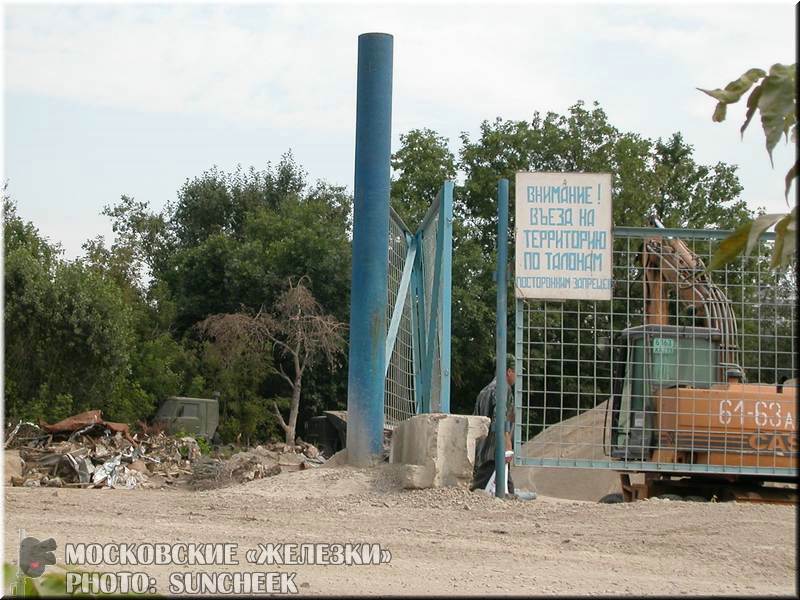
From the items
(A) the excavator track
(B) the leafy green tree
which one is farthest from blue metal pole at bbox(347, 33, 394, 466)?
(B) the leafy green tree

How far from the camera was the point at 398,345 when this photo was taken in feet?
36.7

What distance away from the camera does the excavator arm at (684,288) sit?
9406mm

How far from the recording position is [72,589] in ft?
11.9

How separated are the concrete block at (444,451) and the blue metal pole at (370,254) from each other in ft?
3.48

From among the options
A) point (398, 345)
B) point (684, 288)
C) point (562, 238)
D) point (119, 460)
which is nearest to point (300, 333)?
point (119, 460)

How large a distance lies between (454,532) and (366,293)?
10.8 ft

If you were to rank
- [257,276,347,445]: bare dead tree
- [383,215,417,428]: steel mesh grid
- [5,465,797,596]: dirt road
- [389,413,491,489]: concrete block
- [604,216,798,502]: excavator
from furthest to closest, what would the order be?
[257,276,347,445]: bare dead tree, [383,215,417,428]: steel mesh grid, [604,216,798,502]: excavator, [389,413,491,489]: concrete block, [5,465,797,596]: dirt road

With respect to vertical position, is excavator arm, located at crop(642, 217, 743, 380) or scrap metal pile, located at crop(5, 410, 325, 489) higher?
excavator arm, located at crop(642, 217, 743, 380)

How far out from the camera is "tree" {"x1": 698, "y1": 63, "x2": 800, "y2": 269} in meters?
2.47

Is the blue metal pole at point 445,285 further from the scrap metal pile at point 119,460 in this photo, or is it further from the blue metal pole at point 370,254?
the scrap metal pile at point 119,460

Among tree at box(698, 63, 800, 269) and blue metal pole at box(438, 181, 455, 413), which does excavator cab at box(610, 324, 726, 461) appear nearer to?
blue metal pole at box(438, 181, 455, 413)

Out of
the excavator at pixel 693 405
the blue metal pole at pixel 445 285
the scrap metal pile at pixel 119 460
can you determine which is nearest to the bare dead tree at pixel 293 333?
the scrap metal pile at pixel 119 460

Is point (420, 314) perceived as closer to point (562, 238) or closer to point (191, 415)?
point (562, 238)

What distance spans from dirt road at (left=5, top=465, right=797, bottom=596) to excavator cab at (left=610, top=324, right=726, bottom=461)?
1.21 meters
